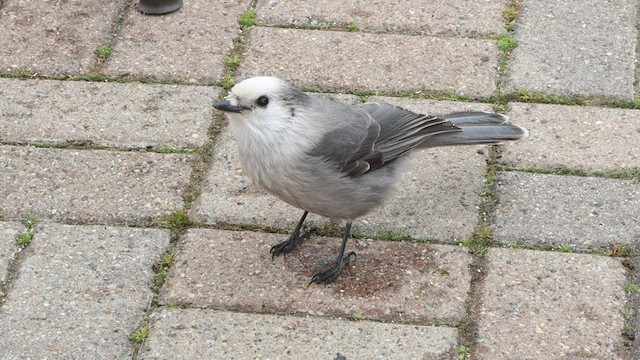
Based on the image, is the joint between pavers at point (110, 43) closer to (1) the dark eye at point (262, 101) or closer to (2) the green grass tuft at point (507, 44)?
(1) the dark eye at point (262, 101)

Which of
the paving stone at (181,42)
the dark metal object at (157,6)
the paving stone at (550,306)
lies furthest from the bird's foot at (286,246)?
the dark metal object at (157,6)

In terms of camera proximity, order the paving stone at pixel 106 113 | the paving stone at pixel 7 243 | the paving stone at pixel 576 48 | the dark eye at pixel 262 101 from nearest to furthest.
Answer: the dark eye at pixel 262 101 → the paving stone at pixel 7 243 → the paving stone at pixel 106 113 → the paving stone at pixel 576 48

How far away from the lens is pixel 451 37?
6664 millimetres

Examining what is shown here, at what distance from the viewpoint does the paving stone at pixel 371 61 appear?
6.29 m

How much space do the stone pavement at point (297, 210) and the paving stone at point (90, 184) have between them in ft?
0.04

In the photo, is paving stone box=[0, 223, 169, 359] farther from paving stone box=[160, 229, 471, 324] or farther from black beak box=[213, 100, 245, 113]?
black beak box=[213, 100, 245, 113]

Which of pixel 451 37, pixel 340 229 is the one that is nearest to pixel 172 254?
pixel 340 229

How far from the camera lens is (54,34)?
6.66 m

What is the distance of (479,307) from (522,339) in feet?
0.86

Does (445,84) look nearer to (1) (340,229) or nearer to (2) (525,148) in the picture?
(2) (525,148)

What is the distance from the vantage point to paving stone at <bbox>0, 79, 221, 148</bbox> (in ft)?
19.3

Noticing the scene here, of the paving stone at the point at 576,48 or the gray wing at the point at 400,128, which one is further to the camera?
the paving stone at the point at 576,48

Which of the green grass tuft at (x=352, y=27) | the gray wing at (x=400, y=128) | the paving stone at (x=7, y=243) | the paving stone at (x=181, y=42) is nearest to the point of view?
the paving stone at (x=7, y=243)

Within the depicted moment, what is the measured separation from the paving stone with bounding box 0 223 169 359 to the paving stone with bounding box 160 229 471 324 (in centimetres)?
18
